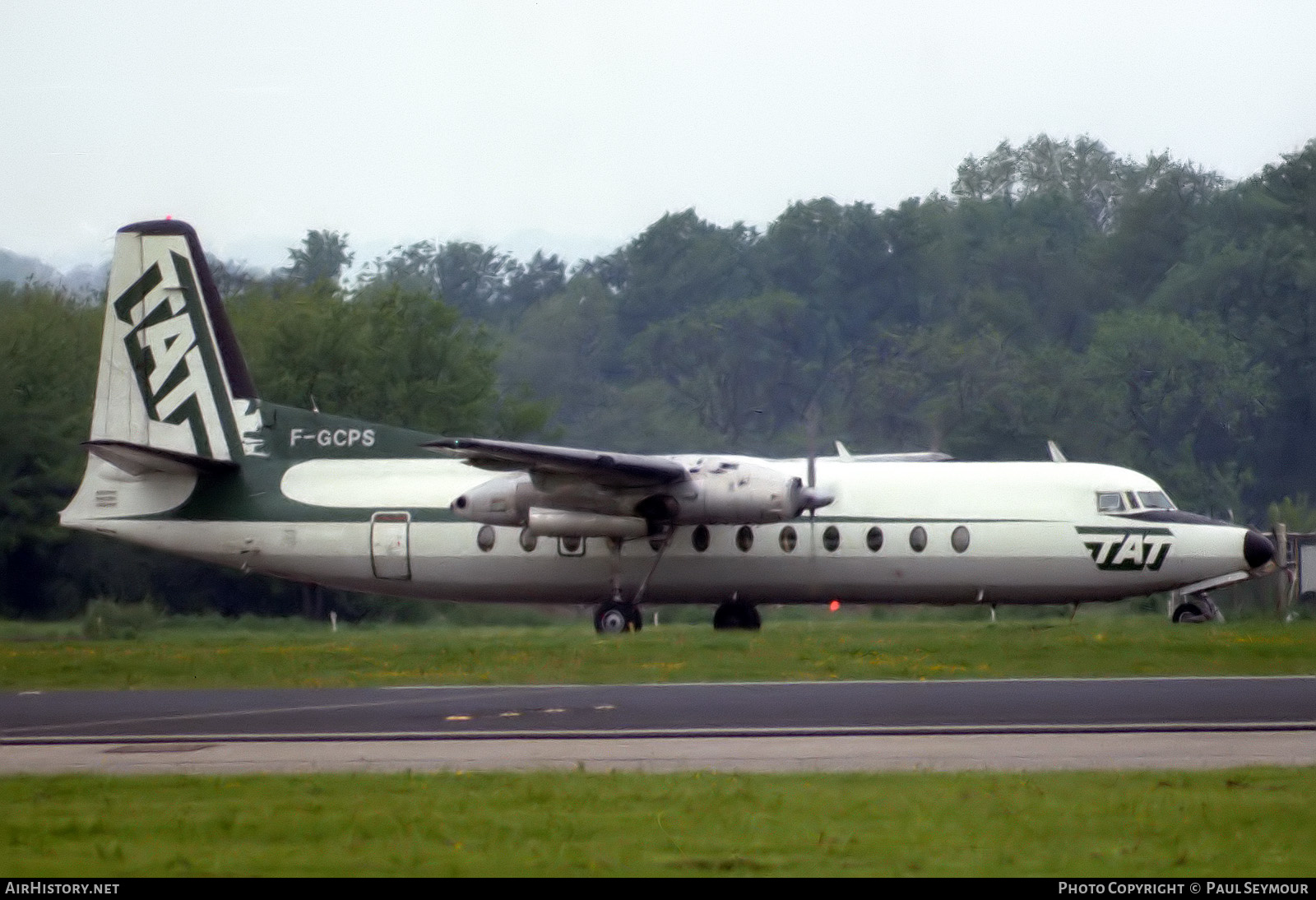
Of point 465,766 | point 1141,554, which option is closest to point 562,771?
point 465,766

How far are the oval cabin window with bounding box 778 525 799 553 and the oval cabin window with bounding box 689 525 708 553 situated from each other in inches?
45.2

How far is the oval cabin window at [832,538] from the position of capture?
2831cm

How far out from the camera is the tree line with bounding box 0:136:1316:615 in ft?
140

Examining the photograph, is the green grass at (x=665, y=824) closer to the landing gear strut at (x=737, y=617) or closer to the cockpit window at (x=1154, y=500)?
the cockpit window at (x=1154, y=500)

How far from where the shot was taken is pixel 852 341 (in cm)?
7644

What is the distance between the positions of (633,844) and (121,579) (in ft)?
95.2

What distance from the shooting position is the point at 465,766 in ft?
43.7

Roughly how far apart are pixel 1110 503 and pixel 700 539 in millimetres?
6200

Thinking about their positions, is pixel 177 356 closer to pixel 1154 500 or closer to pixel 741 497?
pixel 741 497

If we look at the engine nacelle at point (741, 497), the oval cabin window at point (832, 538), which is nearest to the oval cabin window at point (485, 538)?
the engine nacelle at point (741, 497)

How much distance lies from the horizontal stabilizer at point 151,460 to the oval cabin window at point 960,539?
450 inches

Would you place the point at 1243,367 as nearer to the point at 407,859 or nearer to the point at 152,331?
the point at 152,331

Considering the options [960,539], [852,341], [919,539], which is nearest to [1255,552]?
[960,539]

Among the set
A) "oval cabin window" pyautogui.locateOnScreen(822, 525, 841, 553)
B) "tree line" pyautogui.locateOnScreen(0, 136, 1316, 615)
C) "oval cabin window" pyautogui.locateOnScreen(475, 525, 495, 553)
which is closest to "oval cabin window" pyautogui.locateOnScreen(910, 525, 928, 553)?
"oval cabin window" pyautogui.locateOnScreen(822, 525, 841, 553)
